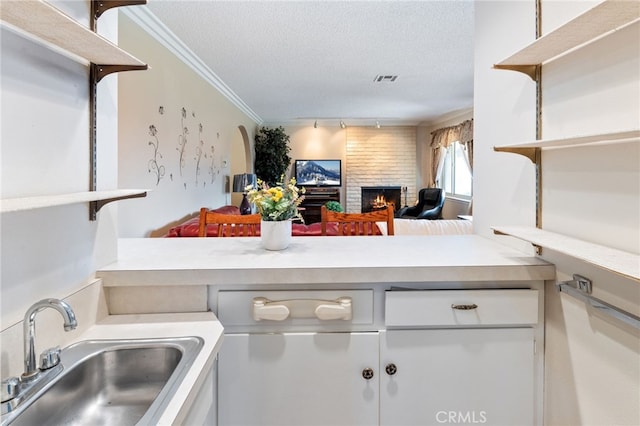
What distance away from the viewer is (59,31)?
0.84 m

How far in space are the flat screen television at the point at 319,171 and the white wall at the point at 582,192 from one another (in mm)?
6756

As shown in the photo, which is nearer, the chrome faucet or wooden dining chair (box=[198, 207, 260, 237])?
the chrome faucet

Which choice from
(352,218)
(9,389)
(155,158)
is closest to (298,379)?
→ (9,389)

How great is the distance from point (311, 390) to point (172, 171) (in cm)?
268

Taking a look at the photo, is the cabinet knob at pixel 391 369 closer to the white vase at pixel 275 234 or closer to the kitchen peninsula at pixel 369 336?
the kitchen peninsula at pixel 369 336

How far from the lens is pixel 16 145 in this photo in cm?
83

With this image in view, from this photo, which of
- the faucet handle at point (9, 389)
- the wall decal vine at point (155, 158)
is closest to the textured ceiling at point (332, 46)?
the wall decal vine at point (155, 158)

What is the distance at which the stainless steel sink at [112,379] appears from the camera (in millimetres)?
874

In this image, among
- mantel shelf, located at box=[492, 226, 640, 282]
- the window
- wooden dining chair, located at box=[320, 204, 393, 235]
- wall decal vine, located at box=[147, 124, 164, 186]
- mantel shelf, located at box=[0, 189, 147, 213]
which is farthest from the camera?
the window

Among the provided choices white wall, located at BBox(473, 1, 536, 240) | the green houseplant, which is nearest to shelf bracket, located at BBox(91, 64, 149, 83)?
white wall, located at BBox(473, 1, 536, 240)

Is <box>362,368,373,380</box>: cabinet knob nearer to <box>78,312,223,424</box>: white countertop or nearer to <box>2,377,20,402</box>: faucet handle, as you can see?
<box>78,312,223,424</box>: white countertop

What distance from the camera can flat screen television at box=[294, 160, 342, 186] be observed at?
829cm

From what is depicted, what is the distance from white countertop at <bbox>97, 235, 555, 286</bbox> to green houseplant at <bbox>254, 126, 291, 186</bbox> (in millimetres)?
6130

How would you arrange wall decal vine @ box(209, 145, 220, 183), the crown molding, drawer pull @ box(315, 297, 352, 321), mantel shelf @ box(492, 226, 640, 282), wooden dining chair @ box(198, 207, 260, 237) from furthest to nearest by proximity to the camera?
wall decal vine @ box(209, 145, 220, 183), the crown molding, wooden dining chair @ box(198, 207, 260, 237), drawer pull @ box(315, 297, 352, 321), mantel shelf @ box(492, 226, 640, 282)
